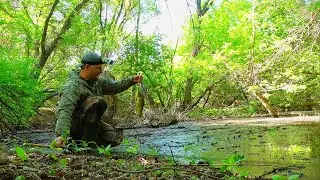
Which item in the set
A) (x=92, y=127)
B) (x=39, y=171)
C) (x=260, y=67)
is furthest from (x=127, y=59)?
(x=39, y=171)

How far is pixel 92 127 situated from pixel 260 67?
7099 mm

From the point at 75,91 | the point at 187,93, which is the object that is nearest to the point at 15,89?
the point at 75,91

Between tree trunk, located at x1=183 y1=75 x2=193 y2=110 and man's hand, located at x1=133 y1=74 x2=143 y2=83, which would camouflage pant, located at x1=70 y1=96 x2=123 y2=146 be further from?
tree trunk, located at x1=183 y1=75 x2=193 y2=110

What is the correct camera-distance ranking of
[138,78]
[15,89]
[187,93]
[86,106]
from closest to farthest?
[86,106]
[138,78]
[15,89]
[187,93]

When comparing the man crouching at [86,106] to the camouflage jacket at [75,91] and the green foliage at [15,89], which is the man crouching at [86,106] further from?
the green foliage at [15,89]

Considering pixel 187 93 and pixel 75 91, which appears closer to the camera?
pixel 75 91

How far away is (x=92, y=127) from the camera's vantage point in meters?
4.54

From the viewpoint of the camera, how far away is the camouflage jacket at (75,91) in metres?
4.07

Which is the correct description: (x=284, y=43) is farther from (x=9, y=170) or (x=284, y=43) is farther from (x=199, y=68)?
(x=199, y=68)

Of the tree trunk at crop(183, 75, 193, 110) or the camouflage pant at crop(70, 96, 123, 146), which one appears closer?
the camouflage pant at crop(70, 96, 123, 146)

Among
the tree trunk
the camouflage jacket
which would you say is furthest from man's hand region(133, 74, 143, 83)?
the tree trunk

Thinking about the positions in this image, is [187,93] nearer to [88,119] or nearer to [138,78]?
[138,78]

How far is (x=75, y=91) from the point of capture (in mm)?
4469

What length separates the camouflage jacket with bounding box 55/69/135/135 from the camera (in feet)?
13.4
